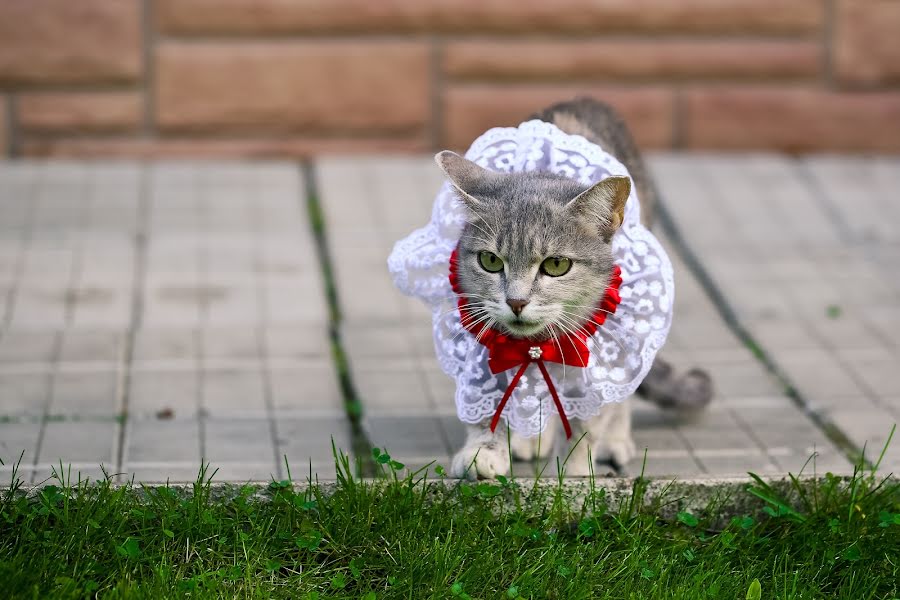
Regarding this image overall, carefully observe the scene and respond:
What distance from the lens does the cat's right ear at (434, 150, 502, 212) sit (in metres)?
3.57

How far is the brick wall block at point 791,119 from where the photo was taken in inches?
279

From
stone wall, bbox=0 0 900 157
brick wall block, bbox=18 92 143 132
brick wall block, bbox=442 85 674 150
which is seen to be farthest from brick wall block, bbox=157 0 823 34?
brick wall block, bbox=18 92 143 132

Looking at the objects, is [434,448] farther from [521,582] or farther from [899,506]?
[899,506]

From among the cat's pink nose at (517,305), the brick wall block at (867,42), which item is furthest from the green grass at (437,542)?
the brick wall block at (867,42)

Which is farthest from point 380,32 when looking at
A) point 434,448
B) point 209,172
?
point 434,448

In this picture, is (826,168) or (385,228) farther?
(826,168)

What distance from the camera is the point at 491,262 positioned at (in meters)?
3.52

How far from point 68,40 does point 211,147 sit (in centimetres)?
88

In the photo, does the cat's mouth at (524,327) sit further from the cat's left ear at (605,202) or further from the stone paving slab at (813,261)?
the stone paving slab at (813,261)

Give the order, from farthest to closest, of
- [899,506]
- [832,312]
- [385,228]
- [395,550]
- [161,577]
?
[385,228] → [832,312] → [899,506] → [395,550] → [161,577]

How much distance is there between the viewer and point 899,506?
3627 mm

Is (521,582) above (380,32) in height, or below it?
below

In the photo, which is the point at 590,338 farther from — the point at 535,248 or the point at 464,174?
the point at 464,174

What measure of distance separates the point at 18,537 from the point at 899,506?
233 centimetres
